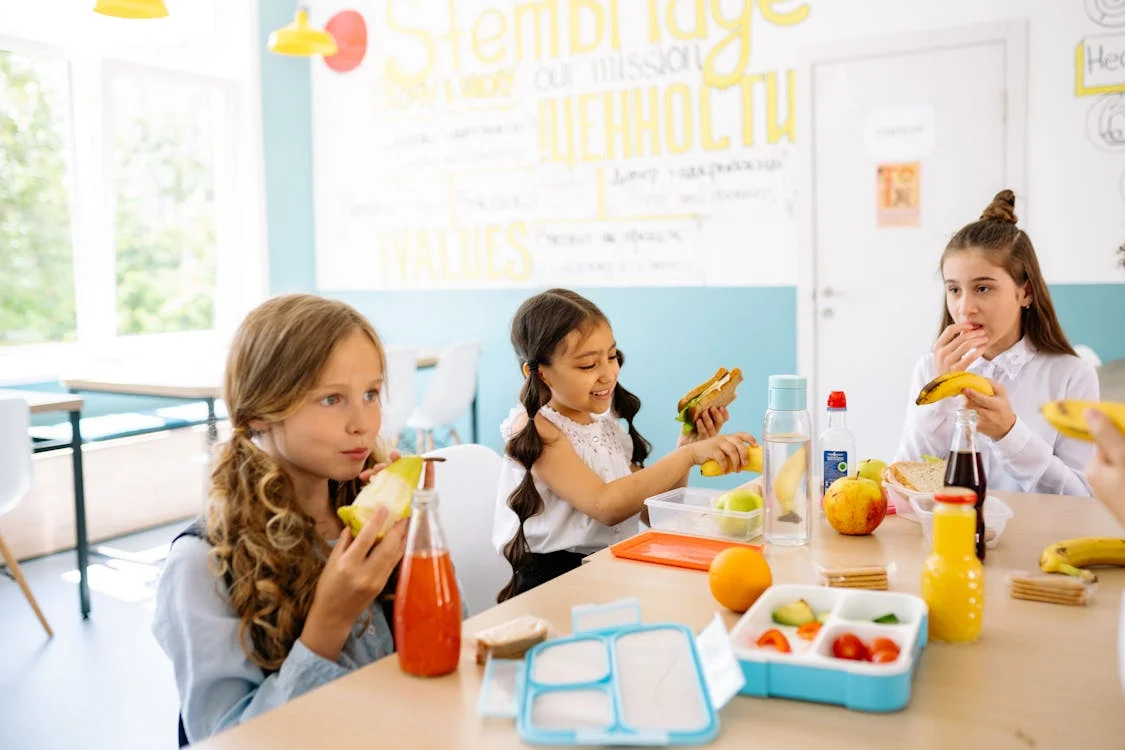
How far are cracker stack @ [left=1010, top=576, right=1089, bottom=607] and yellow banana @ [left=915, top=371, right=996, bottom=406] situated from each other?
17.3 inches

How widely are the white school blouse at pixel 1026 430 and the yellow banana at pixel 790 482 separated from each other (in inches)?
22.2

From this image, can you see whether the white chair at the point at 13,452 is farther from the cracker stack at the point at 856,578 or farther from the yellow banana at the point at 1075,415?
the yellow banana at the point at 1075,415

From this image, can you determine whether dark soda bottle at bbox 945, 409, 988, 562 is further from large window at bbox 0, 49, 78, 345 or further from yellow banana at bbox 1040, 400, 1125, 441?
large window at bbox 0, 49, 78, 345

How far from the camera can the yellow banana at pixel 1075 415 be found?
1.04 meters

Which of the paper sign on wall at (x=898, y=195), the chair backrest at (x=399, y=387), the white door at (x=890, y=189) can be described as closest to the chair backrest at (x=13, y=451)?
the chair backrest at (x=399, y=387)

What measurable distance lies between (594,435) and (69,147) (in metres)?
3.93

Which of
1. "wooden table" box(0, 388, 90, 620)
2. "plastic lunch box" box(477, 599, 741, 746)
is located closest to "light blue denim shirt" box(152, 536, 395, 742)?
"plastic lunch box" box(477, 599, 741, 746)

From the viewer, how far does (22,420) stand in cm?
306

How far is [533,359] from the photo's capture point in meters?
2.06

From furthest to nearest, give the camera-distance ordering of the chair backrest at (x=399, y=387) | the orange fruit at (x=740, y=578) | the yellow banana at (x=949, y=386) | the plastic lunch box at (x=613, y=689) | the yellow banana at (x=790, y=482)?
the chair backrest at (x=399, y=387)
the yellow banana at (x=949, y=386)
the yellow banana at (x=790, y=482)
the orange fruit at (x=740, y=578)
the plastic lunch box at (x=613, y=689)

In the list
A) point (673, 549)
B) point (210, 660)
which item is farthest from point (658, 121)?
point (210, 660)

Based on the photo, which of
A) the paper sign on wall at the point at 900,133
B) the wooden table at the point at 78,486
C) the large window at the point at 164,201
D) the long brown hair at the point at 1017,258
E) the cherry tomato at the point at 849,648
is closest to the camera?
the cherry tomato at the point at 849,648

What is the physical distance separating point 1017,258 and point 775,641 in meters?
1.49

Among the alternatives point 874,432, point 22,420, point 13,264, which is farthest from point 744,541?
point 13,264
